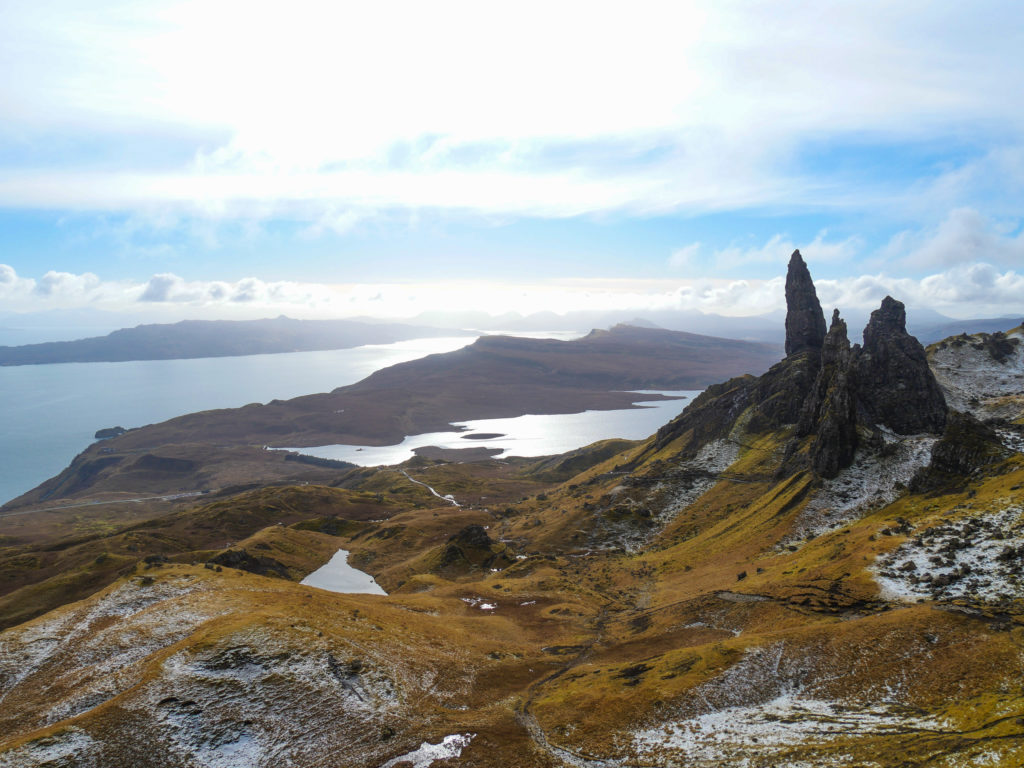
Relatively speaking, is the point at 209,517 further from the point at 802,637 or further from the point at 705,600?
the point at 802,637

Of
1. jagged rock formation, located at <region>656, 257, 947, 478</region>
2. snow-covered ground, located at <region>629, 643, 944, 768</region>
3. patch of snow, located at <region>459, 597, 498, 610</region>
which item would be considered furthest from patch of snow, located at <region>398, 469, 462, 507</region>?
snow-covered ground, located at <region>629, 643, 944, 768</region>

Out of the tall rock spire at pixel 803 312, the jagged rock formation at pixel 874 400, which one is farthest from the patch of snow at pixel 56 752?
the tall rock spire at pixel 803 312

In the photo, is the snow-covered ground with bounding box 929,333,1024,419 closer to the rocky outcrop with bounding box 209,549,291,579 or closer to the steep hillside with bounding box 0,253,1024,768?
the steep hillside with bounding box 0,253,1024,768

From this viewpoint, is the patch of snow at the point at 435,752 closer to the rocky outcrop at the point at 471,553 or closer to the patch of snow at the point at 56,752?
the patch of snow at the point at 56,752

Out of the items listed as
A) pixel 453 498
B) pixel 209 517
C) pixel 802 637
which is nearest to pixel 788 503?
pixel 802 637

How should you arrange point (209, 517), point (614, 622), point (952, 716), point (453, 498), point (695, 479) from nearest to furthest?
point (952, 716) → point (614, 622) → point (695, 479) → point (209, 517) → point (453, 498)
